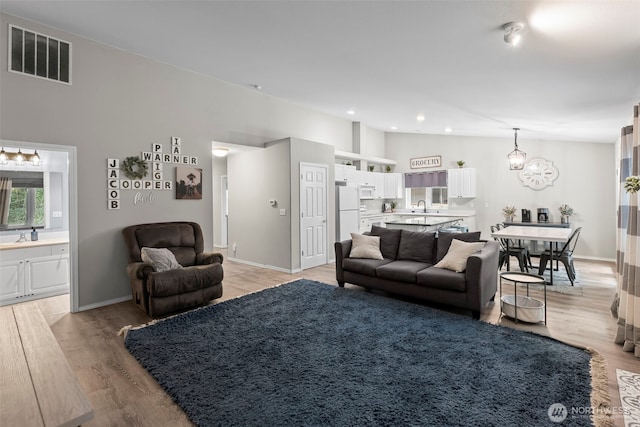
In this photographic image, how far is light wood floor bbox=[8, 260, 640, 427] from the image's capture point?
82.1 inches

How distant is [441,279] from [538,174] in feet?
18.4

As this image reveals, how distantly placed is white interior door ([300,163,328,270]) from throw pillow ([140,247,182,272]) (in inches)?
96.3

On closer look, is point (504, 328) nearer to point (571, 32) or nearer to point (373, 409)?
point (373, 409)

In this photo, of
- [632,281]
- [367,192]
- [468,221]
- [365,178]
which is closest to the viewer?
[632,281]

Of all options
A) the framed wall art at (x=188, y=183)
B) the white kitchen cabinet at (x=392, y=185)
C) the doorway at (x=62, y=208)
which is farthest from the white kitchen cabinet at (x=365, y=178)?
the doorway at (x=62, y=208)

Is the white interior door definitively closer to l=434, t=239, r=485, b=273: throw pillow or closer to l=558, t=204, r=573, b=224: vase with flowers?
l=434, t=239, r=485, b=273: throw pillow

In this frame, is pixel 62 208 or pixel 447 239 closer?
pixel 447 239

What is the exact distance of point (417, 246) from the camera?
4492 millimetres

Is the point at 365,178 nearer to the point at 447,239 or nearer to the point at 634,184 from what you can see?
the point at 447,239

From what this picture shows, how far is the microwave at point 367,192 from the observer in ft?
27.1

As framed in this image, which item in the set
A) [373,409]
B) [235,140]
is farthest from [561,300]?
[235,140]

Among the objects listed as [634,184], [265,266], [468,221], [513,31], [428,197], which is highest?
[513,31]

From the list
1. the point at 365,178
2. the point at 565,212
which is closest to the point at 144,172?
the point at 365,178

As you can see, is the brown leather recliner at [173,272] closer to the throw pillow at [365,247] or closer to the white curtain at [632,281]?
the throw pillow at [365,247]
